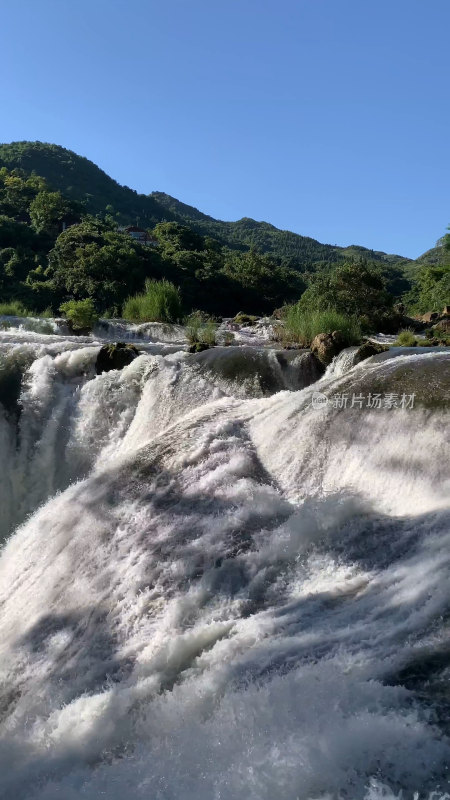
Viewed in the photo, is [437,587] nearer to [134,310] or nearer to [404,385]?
[404,385]

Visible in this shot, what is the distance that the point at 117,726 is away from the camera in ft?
9.59

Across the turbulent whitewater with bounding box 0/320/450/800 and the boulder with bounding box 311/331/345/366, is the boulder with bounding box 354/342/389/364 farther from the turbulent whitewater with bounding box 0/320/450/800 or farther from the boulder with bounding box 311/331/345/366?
the turbulent whitewater with bounding box 0/320/450/800

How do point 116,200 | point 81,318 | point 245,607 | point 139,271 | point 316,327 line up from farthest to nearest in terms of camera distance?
point 116,200
point 139,271
point 81,318
point 316,327
point 245,607

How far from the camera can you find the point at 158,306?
14.7 metres

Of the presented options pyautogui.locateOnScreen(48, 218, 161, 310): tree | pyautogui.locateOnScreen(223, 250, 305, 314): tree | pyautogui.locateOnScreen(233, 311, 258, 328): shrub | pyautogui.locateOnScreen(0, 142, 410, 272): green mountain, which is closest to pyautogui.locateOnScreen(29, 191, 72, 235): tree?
pyautogui.locateOnScreen(48, 218, 161, 310): tree

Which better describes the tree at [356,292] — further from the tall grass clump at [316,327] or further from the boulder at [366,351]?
the boulder at [366,351]

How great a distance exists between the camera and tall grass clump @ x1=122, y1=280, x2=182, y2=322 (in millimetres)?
14641

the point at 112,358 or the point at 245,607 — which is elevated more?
the point at 112,358

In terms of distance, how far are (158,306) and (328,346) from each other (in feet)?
23.6

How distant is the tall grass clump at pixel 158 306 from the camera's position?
576 inches

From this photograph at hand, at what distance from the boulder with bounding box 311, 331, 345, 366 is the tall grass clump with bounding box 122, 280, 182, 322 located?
668 cm

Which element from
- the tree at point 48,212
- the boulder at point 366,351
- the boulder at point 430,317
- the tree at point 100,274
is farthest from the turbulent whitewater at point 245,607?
the tree at point 48,212

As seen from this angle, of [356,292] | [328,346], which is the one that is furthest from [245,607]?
[356,292]

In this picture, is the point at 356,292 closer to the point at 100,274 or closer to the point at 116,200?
the point at 100,274
